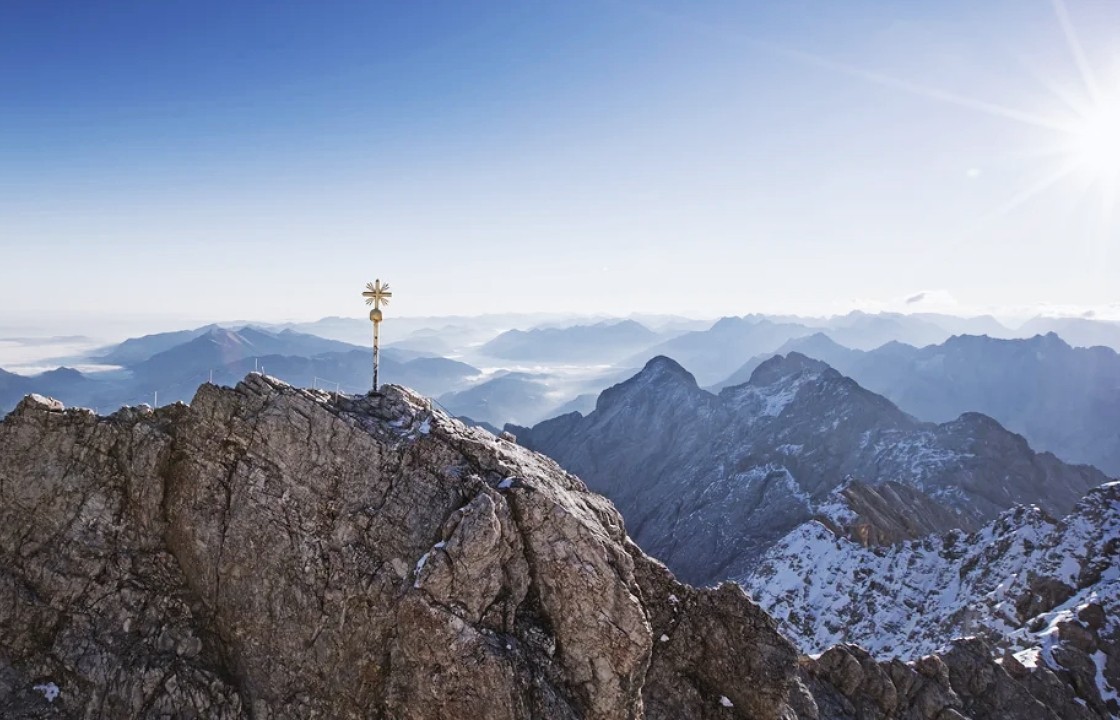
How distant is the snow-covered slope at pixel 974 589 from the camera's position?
208 feet

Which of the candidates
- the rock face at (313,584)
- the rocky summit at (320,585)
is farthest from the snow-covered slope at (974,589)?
the rock face at (313,584)

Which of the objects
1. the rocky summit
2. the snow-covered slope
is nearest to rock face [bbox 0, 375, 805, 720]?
the rocky summit

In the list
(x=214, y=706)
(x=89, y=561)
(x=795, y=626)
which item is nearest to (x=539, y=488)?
(x=214, y=706)

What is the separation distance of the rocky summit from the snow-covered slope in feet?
177

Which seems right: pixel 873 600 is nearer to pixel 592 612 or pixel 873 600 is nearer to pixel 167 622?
pixel 592 612

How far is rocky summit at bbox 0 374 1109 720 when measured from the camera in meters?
23.2

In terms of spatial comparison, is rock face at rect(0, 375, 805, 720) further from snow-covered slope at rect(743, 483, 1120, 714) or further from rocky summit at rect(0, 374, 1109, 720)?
snow-covered slope at rect(743, 483, 1120, 714)

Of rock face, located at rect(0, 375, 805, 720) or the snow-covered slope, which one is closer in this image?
rock face, located at rect(0, 375, 805, 720)

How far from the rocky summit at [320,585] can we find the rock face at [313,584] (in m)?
0.08

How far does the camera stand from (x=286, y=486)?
2664 cm

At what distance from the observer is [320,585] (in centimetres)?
2508

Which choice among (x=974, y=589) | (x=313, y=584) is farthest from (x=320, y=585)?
(x=974, y=589)

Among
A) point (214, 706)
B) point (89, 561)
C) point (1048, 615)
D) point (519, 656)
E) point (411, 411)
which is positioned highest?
point (411, 411)

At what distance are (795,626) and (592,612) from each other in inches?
3930
